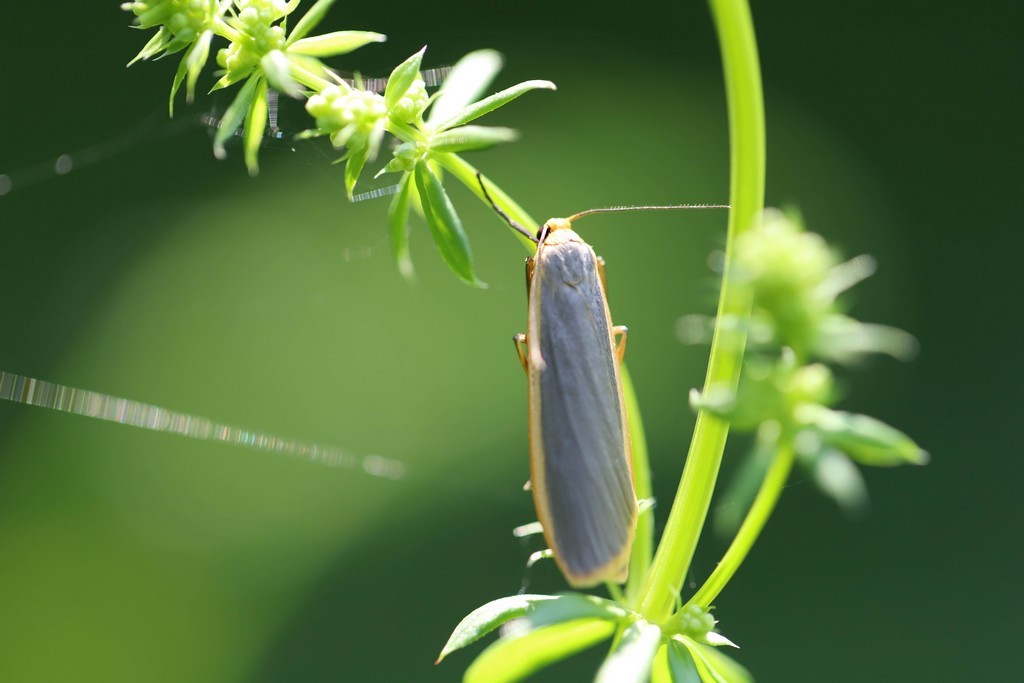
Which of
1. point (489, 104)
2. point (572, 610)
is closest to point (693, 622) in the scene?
point (572, 610)

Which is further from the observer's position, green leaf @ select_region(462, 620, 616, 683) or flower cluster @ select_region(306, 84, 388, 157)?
flower cluster @ select_region(306, 84, 388, 157)

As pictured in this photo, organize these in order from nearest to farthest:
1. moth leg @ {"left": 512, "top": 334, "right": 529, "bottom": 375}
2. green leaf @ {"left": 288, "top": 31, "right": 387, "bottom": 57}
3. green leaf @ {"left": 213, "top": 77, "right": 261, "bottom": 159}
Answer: green leaf @ {"left": 213, "top": 77, "right": 261, "bottom": 159}, green leaf @ {"left": 288, "top": 31, "right": 387, "bottom": 57}, moth leg @ {"left": 512, "top": 334, "right": 529, "bottom": 375}

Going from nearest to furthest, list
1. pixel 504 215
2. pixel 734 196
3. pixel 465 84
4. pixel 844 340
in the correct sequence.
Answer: pixel 844 340
pixel 734 196
pixel 465 84
pixel 504 215

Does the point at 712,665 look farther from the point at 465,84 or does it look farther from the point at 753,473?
the point at 465,84

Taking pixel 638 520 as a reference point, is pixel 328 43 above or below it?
above

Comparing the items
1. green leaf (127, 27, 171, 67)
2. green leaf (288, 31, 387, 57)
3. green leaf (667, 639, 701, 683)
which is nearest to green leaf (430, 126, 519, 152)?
→ green leaf (288, 31, 387, 57)

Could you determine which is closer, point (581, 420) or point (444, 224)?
point (444, 224)

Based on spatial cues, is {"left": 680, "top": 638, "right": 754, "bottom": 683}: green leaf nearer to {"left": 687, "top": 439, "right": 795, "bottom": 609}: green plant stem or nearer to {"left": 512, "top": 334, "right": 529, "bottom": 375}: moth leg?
{"left": 687, "top": 439, "right": 795, "bottom": 609}: green plant stem
